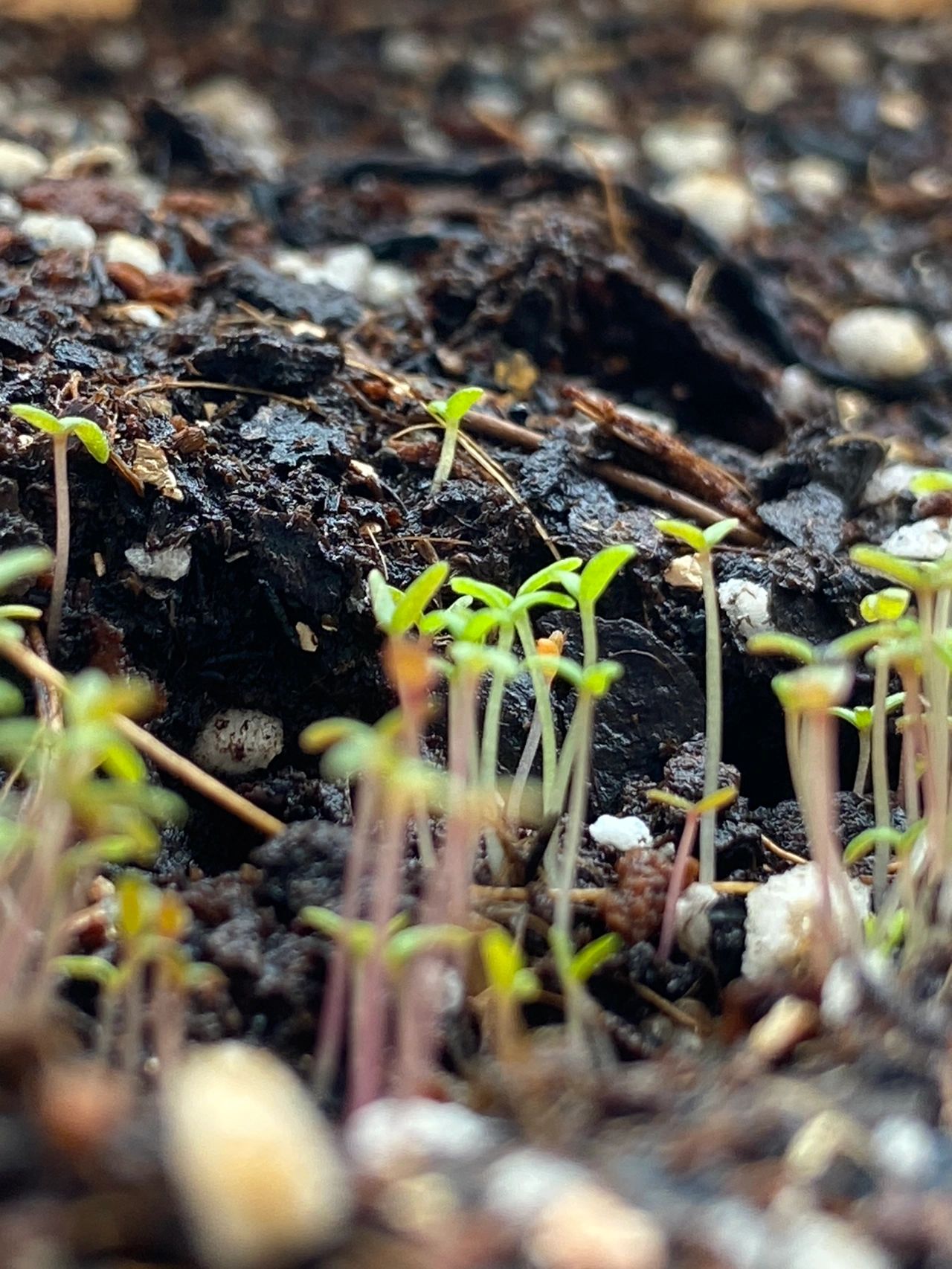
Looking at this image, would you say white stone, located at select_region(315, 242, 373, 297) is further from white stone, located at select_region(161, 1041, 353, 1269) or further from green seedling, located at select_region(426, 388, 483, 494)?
white stone, located at select_region(161, 1041, 353, 1269)

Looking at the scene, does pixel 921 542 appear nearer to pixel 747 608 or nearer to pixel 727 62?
pixel 747 608

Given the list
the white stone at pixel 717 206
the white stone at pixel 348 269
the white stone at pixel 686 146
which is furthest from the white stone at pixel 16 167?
the white stone at pixel 686 146

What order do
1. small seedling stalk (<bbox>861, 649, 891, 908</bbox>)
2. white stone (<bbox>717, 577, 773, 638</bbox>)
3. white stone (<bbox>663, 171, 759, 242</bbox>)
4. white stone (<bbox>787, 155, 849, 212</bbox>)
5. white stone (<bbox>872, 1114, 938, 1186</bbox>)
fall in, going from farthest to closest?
white stone (<bbox>787, 155, 849, 212</bbox>)
white stone (<bbox>663, 171, 759, 242</bbox>)
white stone (<bbox>717, 577, 773, 638</bbox>)
small seedling stalk (<bbox>861, 649, 891, 908</bbox>)
white stone (<bbox>872, 1114, 938, 1186</bbox>)

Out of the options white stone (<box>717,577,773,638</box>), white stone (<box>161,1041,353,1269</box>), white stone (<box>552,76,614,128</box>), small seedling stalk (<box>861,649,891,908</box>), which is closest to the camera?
white stone (<box>161,1041,353,1269</box>)

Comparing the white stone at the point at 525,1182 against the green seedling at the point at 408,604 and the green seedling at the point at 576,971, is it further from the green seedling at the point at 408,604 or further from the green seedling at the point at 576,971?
the green seedling at the point at 408,604

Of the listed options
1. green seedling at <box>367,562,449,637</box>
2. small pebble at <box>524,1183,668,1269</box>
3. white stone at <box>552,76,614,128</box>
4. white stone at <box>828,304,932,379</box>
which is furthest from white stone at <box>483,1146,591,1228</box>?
white stone at <box>552,76,614,128</box>
